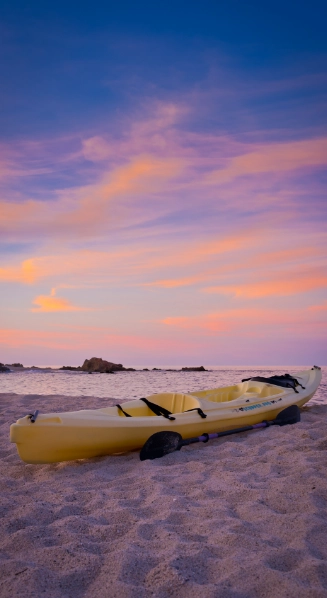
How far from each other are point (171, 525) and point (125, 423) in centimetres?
168

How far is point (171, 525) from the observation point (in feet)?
9.00

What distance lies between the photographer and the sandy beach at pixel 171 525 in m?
2.10

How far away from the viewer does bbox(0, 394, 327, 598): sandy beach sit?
2100mm

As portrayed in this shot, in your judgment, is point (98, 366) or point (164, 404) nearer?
point (164, 404)

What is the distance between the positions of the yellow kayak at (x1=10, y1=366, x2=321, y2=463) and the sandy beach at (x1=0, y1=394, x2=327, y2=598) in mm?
169

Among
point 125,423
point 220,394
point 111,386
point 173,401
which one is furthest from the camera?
point 111,386

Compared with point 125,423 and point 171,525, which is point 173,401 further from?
point 171,525

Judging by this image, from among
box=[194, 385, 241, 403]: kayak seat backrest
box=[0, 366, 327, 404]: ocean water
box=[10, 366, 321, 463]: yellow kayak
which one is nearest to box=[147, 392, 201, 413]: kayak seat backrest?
box=[10, 366, 321, 463]: yellow kayak

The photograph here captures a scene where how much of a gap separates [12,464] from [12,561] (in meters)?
2.13

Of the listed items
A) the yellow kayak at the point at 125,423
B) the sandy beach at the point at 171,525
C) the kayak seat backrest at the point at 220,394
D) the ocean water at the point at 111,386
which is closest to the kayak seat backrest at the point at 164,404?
the yellow kayak at the point at 125,423

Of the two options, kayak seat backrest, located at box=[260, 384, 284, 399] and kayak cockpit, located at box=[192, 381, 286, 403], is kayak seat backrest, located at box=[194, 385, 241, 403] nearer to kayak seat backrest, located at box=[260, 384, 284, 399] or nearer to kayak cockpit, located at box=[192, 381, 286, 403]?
kayak cockpit, located at box=[192, 381, 286, 403]

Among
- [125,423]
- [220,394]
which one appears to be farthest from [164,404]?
[220,394]

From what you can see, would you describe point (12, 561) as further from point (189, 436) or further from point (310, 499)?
point (189, 436)

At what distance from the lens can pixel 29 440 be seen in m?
3.98
